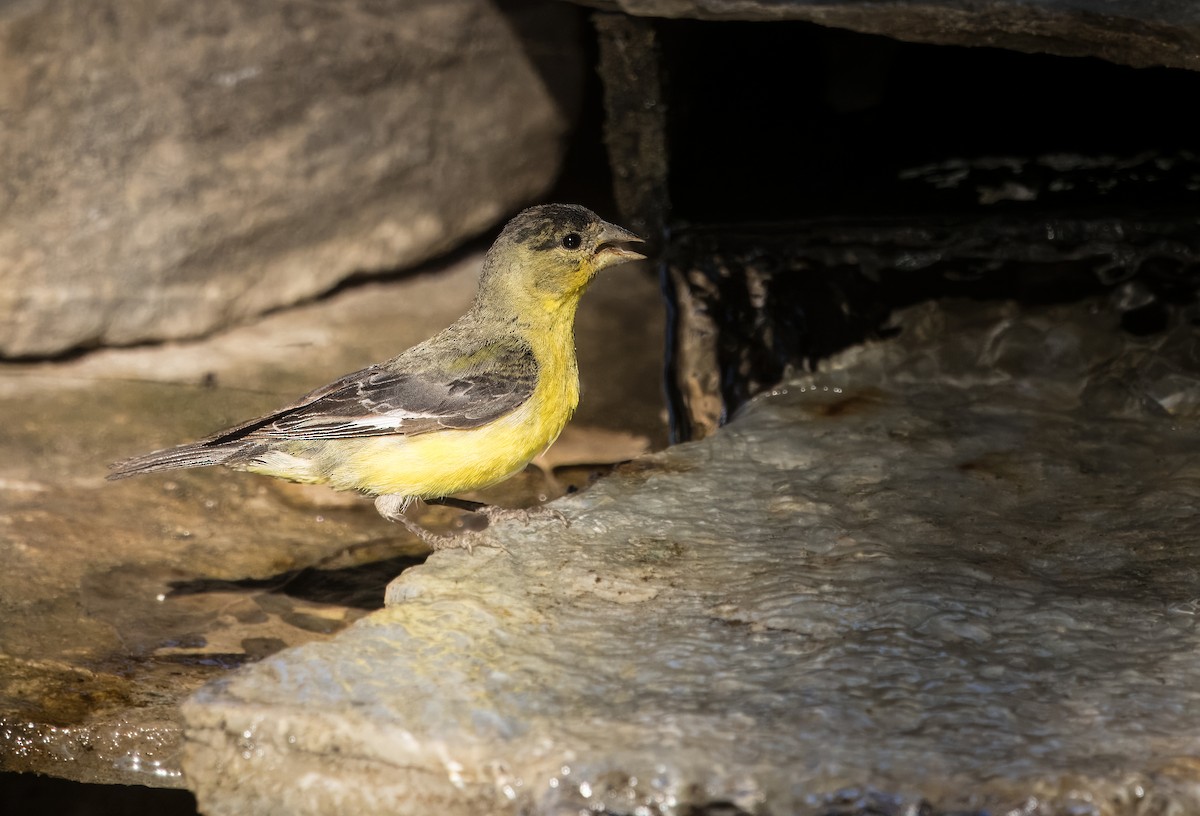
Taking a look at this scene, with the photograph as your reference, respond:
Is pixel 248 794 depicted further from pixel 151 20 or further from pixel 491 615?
pixel 151 20

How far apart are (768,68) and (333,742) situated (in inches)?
154

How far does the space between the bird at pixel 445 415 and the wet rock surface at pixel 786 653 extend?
34 centimetres

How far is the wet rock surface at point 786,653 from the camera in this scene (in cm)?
252

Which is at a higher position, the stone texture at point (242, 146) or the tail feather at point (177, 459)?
the stone texture at point (242, 146)

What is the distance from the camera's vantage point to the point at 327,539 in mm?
4785

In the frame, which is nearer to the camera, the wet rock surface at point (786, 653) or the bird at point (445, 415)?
the wet rock surface at point (786, 653)

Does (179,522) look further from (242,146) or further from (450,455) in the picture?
(242,146)

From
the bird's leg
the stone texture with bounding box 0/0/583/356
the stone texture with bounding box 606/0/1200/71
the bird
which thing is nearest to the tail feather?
the bird

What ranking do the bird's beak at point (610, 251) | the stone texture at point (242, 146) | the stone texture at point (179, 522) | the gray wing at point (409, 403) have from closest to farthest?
1. the stone texture at point (179, 522)
2. the gray wing at point (409, 403)
3. the bird's beak at point (610, 251)
4. the stone texture at point (242, 146)

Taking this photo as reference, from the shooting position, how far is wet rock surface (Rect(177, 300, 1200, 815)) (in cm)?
252

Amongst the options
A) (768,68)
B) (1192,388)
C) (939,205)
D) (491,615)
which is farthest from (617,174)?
(491,615)

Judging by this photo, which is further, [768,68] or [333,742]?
[768,68]

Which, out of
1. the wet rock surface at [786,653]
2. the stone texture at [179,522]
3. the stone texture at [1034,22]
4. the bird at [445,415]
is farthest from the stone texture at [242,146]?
the wet rock surface at [786,653]

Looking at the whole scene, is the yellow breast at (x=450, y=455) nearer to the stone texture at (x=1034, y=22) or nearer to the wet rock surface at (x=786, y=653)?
the wet rock surface at (x=786, y=653)
